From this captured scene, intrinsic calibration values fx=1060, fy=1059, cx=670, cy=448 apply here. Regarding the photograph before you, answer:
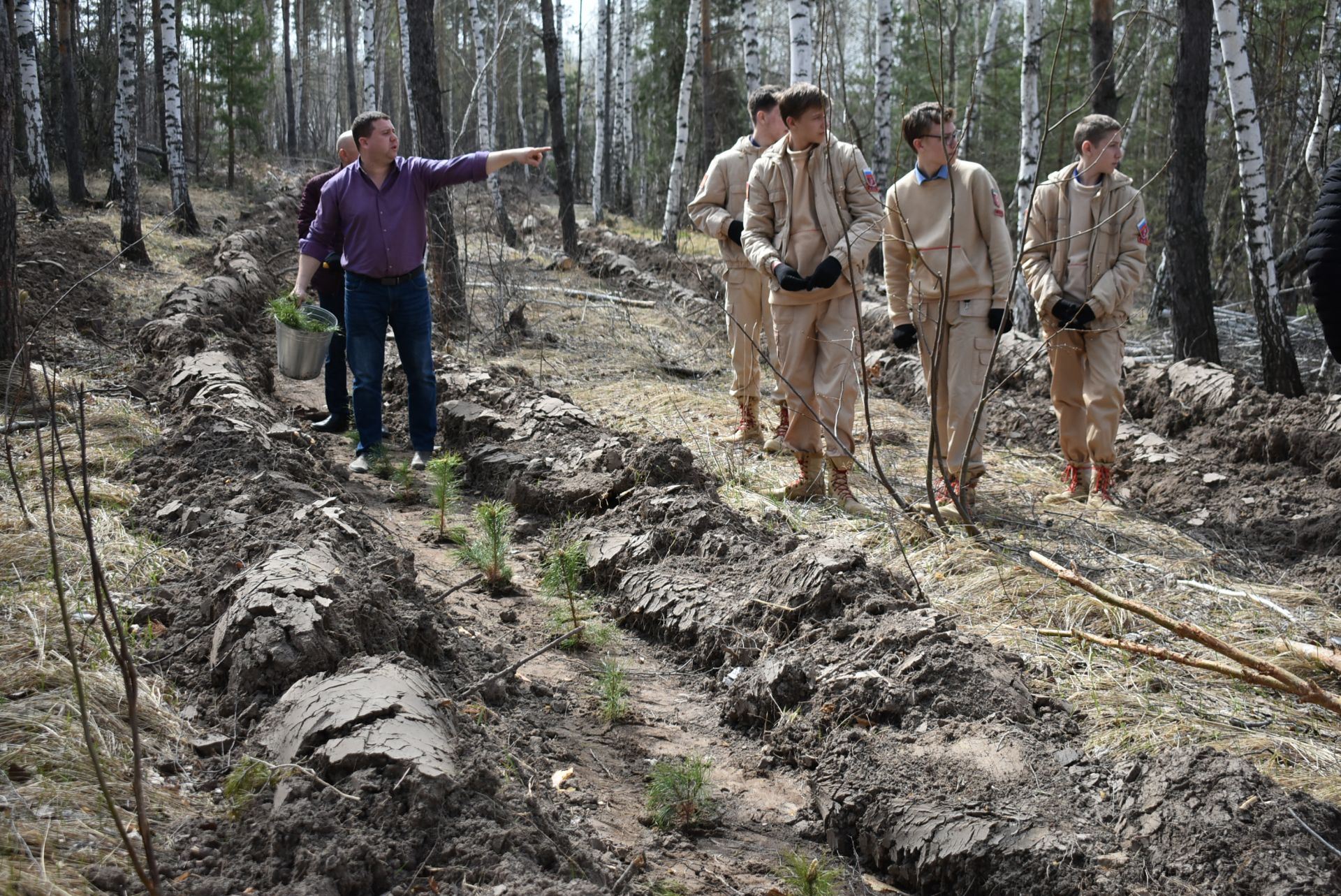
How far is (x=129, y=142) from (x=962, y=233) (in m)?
12.9

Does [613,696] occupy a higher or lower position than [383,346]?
lower

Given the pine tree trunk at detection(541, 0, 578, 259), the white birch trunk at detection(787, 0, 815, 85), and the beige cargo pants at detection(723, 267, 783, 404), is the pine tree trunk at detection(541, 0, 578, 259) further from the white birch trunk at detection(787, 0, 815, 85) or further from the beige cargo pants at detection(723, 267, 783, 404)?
the beige cargo pants at detection(723, 267, 783, 404)

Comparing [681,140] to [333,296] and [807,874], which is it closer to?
[333,296]

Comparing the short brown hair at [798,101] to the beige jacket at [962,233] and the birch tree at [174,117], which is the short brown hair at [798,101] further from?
the birch tree at [174,117]

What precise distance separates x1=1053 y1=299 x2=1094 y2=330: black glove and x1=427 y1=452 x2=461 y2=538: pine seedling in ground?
3.28 metres

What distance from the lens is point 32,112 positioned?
1530 cm

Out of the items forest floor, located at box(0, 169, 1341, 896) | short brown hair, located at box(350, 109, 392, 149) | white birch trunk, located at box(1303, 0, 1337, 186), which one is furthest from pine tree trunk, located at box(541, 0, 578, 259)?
short brown hair, located at box(350, 109, 392, 149)

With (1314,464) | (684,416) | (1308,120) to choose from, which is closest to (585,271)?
(684,416)

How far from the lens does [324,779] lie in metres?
2.45

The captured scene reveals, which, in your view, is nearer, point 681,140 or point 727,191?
point 727,191

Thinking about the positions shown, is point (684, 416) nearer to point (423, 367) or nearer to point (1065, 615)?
point (423, 367)

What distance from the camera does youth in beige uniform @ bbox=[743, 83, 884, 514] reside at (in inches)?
200

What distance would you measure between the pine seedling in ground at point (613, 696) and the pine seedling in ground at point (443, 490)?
1735 mm

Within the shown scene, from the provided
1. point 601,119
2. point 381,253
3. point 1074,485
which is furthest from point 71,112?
point 1074,485
